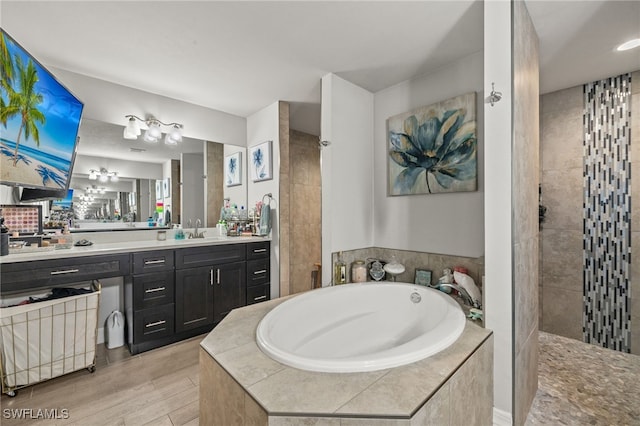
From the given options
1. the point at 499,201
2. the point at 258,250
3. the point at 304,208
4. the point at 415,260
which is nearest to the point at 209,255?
the point at 258,250

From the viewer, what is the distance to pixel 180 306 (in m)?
2.49

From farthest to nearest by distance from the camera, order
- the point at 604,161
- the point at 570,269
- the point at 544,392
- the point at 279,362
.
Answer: the point at 570,269 → the point at 604,161 → the point at 544,392 → the point at 279,362

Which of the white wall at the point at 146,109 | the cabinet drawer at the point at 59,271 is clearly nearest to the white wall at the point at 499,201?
the cabinet drawer at the point at 59,271

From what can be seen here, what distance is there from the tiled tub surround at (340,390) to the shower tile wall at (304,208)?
2.44 meters

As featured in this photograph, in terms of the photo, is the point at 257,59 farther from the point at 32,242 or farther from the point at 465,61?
the point at 32,242

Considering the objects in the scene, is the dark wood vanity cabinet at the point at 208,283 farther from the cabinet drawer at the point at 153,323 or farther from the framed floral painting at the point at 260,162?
the framed floral painting at the point at 260,162

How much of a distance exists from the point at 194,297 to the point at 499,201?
2.57m

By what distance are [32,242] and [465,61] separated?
3681 mm

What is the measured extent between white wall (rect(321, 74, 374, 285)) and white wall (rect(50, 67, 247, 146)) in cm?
146

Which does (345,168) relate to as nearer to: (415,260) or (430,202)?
(430,202)

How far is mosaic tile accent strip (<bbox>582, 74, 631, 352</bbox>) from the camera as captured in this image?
2.24m

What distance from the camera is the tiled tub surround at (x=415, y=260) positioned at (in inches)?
81.4

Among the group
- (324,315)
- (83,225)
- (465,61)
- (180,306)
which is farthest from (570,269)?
(83,225)

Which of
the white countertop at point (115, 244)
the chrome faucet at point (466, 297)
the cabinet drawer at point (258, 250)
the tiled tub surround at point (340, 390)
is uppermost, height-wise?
the white countertop at point (115, 244)
